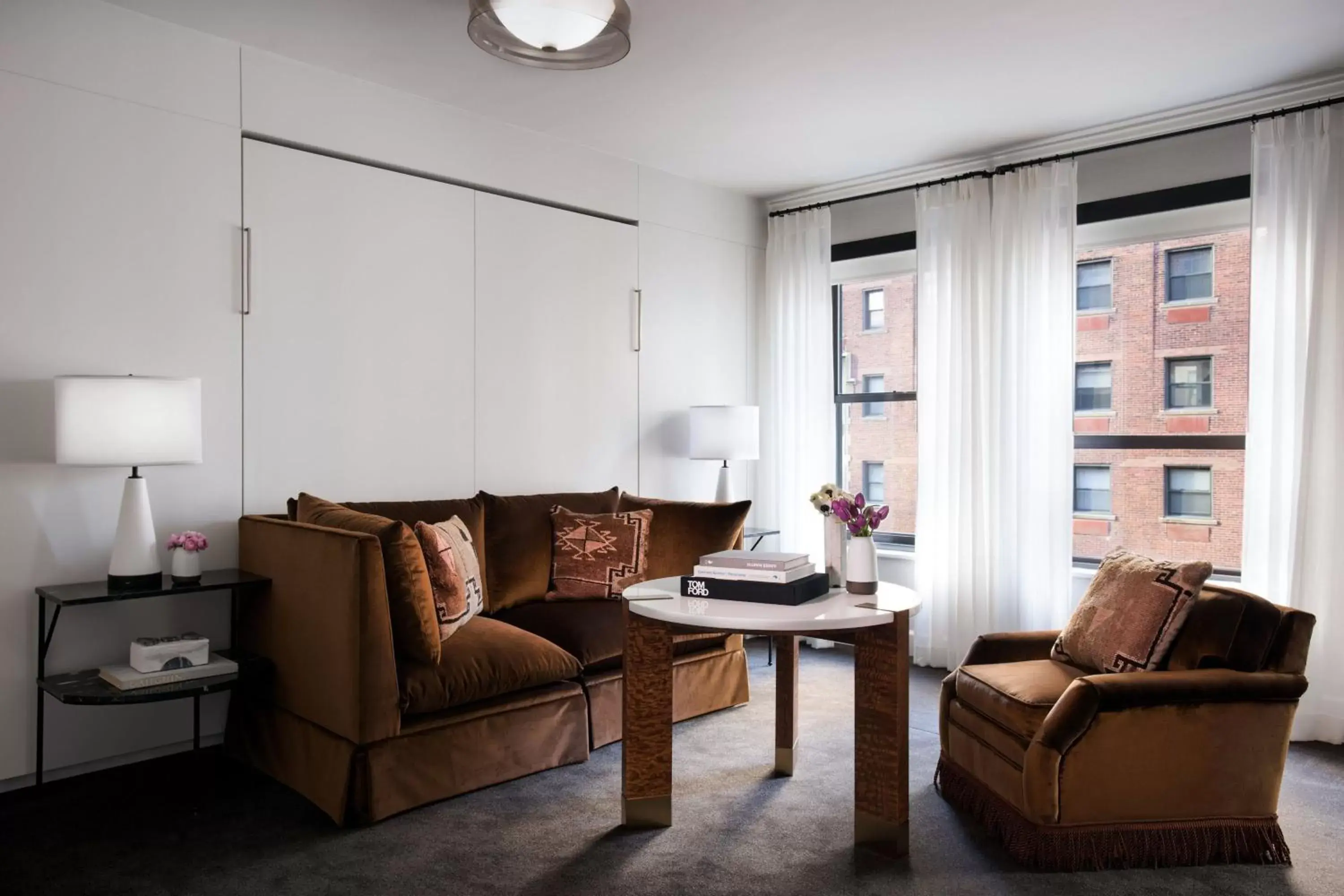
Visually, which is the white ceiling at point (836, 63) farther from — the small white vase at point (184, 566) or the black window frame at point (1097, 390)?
the small white vase at point (184, 566)

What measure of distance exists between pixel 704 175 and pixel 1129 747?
379 centimetres

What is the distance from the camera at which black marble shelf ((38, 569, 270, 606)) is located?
2.85 m

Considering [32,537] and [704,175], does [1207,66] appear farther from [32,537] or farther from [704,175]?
[32,537]

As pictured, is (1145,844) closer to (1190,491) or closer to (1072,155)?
(1190,491)

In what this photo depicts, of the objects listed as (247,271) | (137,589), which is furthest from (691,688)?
(247,271)

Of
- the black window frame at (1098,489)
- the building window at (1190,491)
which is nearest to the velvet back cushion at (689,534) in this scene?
the black window frame at (1098,489)

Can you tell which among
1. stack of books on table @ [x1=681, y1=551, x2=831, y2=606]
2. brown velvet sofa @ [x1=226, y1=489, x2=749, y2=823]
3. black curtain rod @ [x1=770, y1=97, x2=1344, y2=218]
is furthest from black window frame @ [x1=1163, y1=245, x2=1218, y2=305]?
stack of books on table @ [x1=681, y1=551, x2=831, y2=606]

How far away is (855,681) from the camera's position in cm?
261

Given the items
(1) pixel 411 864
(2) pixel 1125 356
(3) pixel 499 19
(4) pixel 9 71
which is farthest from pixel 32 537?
(2) pixel 1125 356

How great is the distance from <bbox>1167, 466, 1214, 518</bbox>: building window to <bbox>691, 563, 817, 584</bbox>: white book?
281 centimetres

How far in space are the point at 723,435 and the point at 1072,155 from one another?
217cm

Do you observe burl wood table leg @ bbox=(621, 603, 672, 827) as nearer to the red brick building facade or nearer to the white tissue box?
the white tissue box

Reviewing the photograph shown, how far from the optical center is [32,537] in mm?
3068

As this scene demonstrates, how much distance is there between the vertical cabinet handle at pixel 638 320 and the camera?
200 inches
